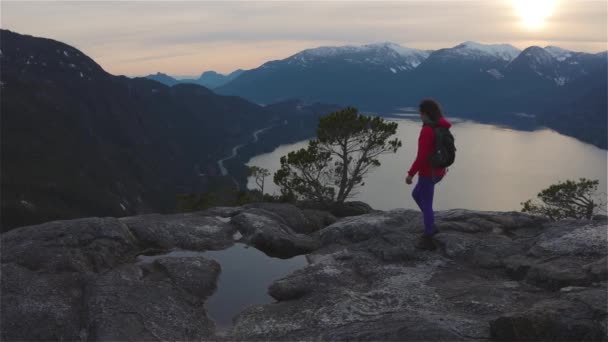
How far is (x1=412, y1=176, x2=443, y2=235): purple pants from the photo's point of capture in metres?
12.0

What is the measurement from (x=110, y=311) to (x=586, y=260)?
1145cm

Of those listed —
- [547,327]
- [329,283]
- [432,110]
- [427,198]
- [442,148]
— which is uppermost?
[432,110]

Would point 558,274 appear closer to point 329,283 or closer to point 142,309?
point 329,283

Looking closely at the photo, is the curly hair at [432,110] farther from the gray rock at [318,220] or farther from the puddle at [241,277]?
the gray rock at [318,220]

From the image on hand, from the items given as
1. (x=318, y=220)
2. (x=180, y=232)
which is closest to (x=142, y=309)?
(x=180, y=232)

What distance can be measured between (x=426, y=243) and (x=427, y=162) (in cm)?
261

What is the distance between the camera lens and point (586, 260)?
11133mm

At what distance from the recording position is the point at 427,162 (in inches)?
461

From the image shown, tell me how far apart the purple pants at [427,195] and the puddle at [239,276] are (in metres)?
3.78

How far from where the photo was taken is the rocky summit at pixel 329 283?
332 inches

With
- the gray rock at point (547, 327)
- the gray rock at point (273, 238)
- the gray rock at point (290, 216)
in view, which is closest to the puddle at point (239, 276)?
the gray rock at point (273, 238)

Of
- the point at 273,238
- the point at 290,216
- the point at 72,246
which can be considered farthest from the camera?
the point at 290,216

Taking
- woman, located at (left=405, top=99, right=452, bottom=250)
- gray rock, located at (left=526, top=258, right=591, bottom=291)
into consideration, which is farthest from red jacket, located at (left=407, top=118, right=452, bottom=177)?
gray rock, located at (left=526, top=258, right=591, bottom=291)

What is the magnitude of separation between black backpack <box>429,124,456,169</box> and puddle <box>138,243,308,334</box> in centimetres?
486
